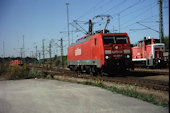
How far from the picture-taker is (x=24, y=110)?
18.4ft

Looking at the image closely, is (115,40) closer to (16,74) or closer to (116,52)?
(116,52)

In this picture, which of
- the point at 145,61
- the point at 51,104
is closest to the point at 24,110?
the point at 51,104

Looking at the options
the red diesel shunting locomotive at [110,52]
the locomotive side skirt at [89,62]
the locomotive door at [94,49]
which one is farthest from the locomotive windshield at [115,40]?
the locomotive side skirt at [89,62]

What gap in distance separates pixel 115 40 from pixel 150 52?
838cm

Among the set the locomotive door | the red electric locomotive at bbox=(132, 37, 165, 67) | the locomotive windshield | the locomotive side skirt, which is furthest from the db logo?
the red electric locomotive at bbox=(132, 37, 165, 67)

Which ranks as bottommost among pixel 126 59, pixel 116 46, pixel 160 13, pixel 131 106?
pixel 131 106

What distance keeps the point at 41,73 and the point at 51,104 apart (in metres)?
11.1

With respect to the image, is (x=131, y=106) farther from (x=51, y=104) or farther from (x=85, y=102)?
(x=51, y=104)

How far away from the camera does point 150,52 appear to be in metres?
21.8

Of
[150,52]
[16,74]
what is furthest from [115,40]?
[16,74]

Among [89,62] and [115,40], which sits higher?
[115,40]

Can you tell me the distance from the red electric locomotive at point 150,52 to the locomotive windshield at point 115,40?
7094mm

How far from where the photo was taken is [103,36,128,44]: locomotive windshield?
1486cm

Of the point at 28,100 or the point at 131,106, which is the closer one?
the point at 131,106
